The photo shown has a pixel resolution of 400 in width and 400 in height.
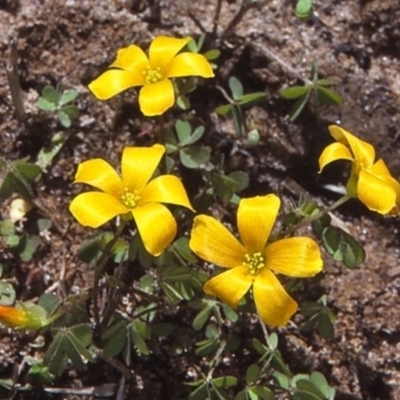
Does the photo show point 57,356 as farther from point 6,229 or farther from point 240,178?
point 240,178

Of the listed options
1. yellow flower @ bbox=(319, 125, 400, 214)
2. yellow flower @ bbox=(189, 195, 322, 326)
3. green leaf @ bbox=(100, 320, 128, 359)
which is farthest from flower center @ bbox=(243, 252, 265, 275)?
green leaf @ bbox=(100, 320, 128, 359)

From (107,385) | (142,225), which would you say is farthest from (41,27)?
(107,385)

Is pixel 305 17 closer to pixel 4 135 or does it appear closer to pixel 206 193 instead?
pixel 206 193

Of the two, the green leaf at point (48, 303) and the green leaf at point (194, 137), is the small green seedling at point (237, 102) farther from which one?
the green leaf at point (48, 303)

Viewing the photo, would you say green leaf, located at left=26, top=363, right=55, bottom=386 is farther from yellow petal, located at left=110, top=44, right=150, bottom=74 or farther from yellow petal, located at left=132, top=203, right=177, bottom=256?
yellow petal, located at left=110, top=44, right=150, bottom=74

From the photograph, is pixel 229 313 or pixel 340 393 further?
pixel 340 393

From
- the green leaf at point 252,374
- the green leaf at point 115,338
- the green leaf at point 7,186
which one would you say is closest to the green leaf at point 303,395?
the green leaf at point 252,374
